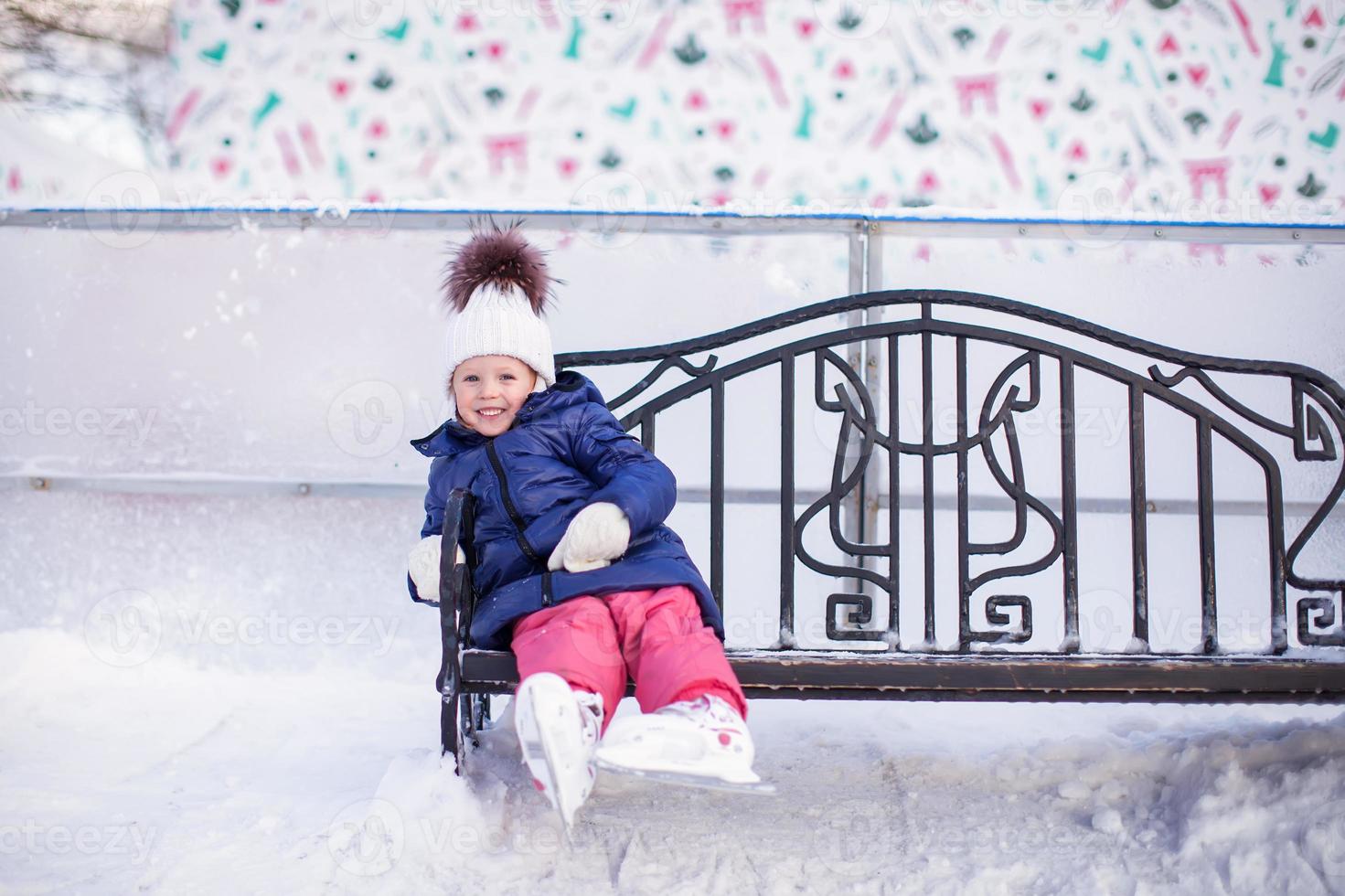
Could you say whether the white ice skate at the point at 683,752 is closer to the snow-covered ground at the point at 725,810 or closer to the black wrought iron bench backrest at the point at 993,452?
the snow-covered ground at the point at 725,810

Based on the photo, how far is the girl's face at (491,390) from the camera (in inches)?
91.8

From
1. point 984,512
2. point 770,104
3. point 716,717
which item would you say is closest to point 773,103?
point 770,104

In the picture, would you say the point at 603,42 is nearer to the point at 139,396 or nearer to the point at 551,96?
the point at 551,96

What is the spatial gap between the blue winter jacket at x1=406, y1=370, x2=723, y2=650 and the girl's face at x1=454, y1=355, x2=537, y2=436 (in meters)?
0.03

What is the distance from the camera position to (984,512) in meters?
3.17

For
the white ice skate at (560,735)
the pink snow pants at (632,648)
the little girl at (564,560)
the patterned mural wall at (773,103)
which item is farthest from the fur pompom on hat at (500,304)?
the white ice skate at (560,735)

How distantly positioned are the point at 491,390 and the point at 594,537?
0.50 metres

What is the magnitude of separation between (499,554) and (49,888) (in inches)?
41.7

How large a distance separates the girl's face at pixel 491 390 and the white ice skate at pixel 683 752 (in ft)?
2.92

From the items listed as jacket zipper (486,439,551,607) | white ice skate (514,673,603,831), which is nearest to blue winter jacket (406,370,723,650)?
jacket zipper (486,439,551,607)

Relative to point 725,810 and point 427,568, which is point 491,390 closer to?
point 427,568

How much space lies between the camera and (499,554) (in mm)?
2219

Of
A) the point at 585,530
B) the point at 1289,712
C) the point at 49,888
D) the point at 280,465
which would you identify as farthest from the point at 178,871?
the point at 1289,712

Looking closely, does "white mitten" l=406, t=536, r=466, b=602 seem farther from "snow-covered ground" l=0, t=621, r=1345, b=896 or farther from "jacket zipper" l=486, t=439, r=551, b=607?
"snow-covered ground" l=0, t=621, r=1345, b=896
